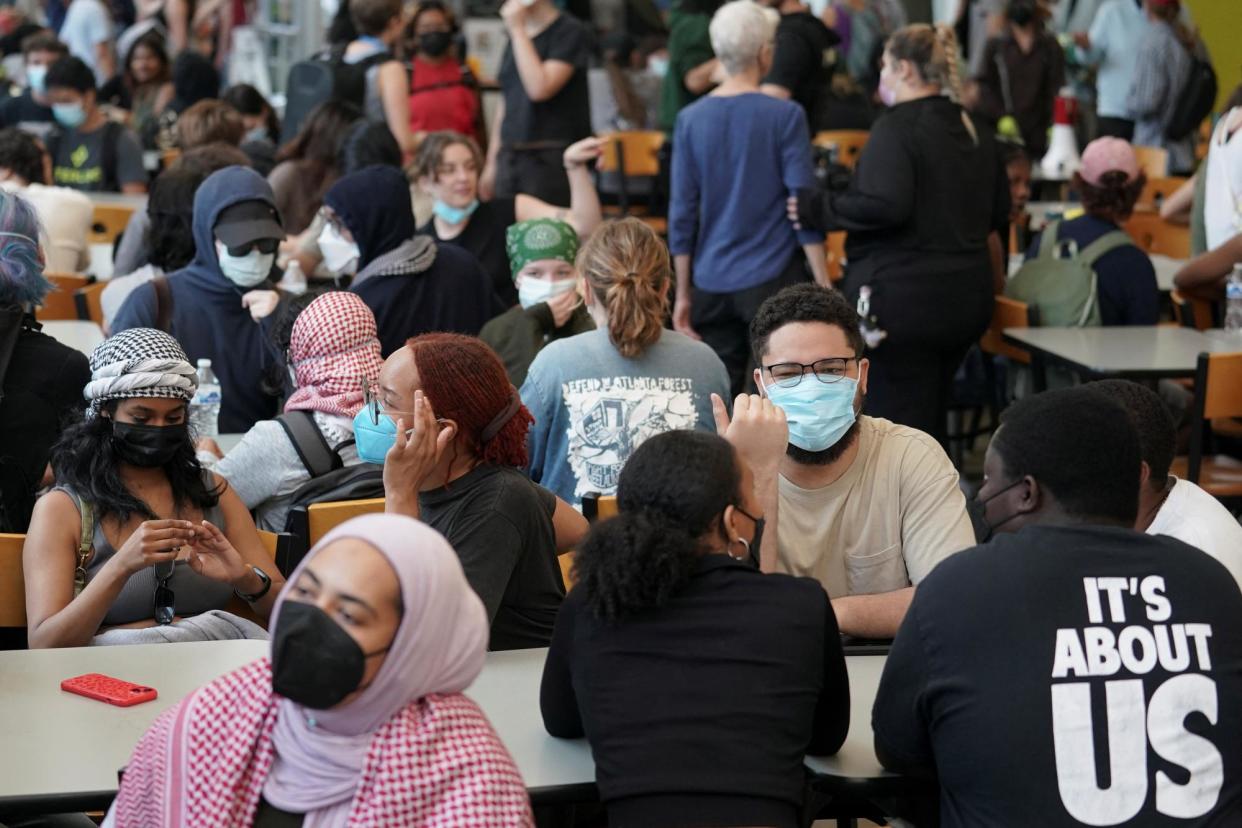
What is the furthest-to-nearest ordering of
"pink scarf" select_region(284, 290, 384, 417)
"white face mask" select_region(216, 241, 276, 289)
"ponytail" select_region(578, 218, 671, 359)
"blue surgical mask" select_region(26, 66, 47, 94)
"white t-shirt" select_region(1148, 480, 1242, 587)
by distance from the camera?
"blue surgical mask" select_region(26, 66, 47, 94) < "white face mask" select_region(216, 241, 276, 289) < "ponytail" select_region(578, 218, 671, 359) < "pink scarf" select_region(284, 290, 384, 417) < "white t-shirt" select_region(1148, 480, 1242, 587)

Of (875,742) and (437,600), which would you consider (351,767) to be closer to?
(437,600)

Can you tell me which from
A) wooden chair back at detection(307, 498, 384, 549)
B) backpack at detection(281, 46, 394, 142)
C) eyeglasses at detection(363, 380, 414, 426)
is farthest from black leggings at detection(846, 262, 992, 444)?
backpack at detection(281, 46, 394, 142)

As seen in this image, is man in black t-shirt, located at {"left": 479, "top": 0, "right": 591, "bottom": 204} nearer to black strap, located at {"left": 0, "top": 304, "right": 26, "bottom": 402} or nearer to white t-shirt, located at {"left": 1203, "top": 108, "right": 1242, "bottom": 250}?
white t-shirt, located at {"left": 1203, "top": 108, "right": 1242, "bottom": 250}

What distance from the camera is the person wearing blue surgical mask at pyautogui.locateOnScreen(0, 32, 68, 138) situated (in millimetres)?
8633

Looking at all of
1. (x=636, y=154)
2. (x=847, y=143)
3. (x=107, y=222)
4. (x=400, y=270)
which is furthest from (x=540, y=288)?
(x=847, y=143)

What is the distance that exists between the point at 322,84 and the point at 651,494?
610 centimetres

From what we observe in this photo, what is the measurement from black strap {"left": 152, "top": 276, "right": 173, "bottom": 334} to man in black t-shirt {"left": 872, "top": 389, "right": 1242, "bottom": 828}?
2873mm

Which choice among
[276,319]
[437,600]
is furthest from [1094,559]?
[276,319]

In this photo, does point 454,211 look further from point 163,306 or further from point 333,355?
point 333,355

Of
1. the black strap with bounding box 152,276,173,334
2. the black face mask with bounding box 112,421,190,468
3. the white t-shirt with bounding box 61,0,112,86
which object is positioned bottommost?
the black face mask with bounding box 112,421,190,468

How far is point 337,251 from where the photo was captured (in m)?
5.28

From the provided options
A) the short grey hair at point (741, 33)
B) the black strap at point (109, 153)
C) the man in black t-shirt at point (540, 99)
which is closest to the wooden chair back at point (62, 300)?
the man in black t-shirt at point (540, 99)

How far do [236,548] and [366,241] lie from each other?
1.77 m

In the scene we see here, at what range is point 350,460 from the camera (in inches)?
Answer: 145
